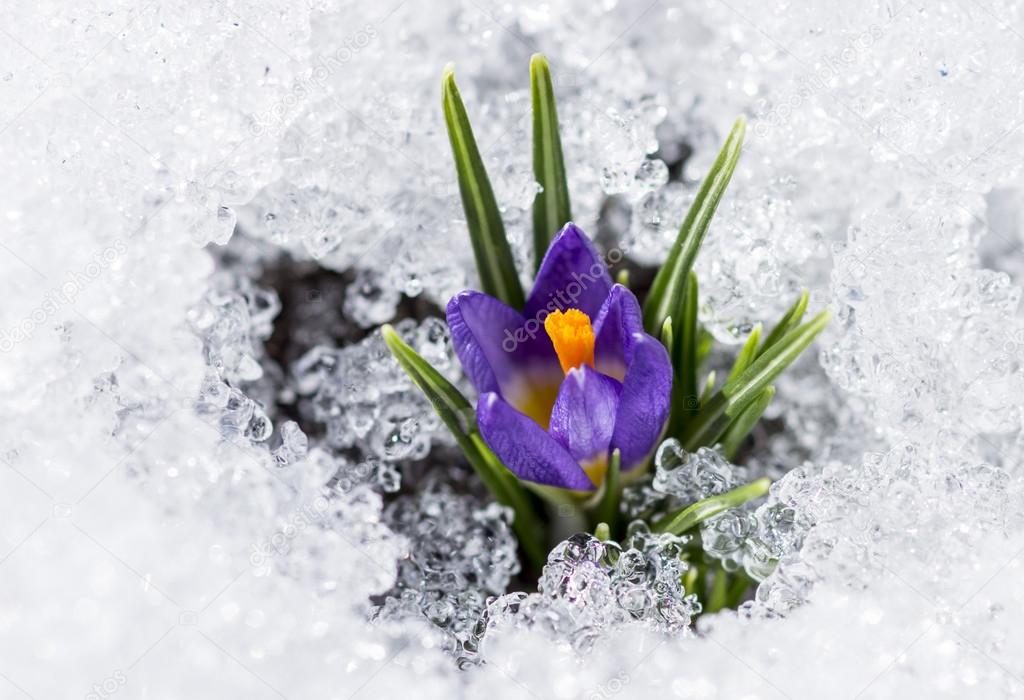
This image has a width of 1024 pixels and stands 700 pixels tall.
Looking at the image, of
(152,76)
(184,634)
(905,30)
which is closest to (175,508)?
(184,634)

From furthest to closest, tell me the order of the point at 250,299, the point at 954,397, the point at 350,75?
1. the point at 250,299
2. the point at 350,75
3. the point at 954,397

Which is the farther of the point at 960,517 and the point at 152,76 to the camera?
the point at 152,76

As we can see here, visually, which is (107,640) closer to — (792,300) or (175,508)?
(175,508)

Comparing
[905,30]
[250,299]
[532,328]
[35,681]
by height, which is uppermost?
[905,30]

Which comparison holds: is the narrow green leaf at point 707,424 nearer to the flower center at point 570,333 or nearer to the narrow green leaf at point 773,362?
the narrow green leaf at point 773,362
